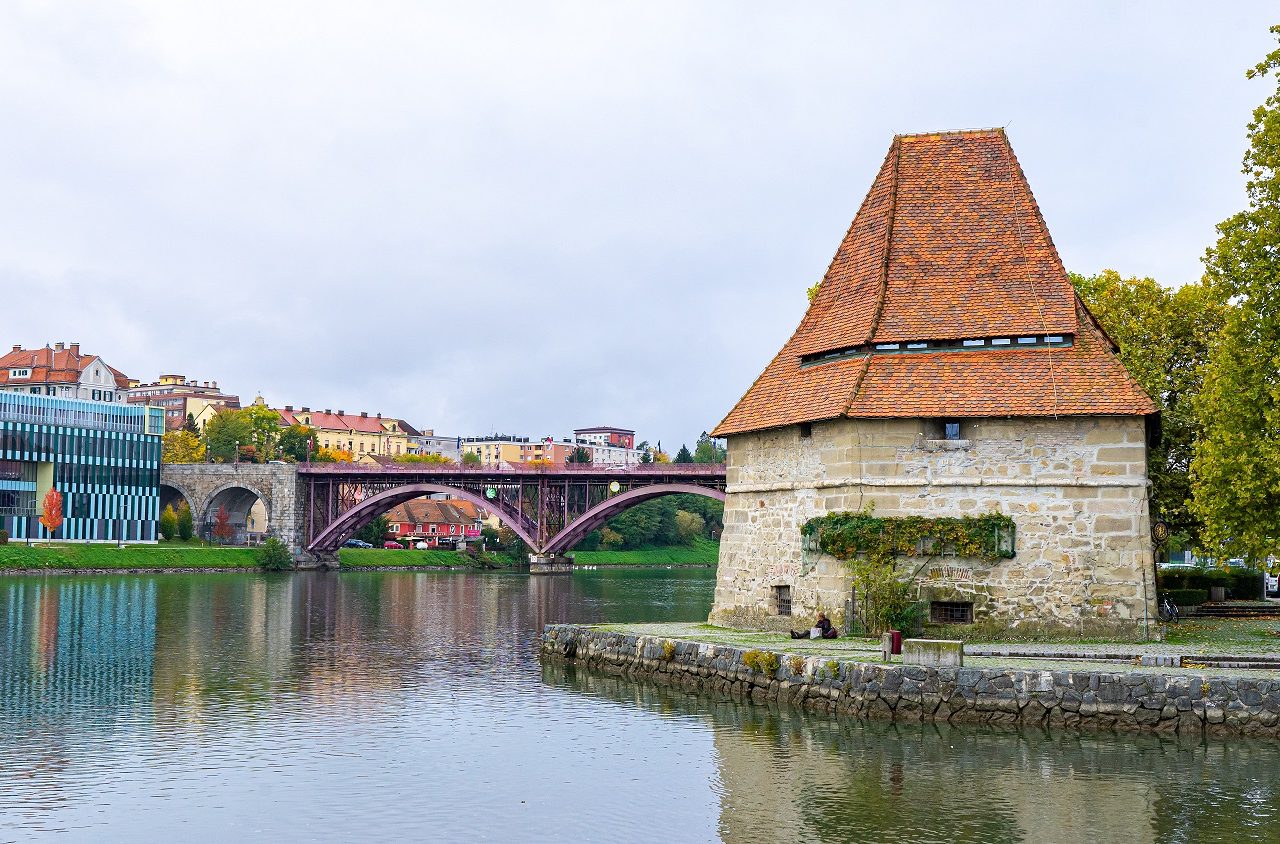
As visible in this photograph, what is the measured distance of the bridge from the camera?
86625mm

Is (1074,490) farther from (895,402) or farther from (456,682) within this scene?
(456,682)

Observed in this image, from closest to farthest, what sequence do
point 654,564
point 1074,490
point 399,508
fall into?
point 1074,490 < point 654,564 < point 399,508

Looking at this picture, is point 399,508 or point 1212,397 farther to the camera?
point 399,508

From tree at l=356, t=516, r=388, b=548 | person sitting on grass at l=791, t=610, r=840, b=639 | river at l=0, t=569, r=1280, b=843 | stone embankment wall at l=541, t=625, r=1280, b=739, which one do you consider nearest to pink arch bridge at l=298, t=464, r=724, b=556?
tree at l=356, t=516, r=388, b=548

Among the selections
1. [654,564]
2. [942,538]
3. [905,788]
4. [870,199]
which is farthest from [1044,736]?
[654,564]

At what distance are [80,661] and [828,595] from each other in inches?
646

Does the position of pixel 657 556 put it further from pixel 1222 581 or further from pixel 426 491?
pixel 1222 581

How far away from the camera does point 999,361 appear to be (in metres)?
26.9

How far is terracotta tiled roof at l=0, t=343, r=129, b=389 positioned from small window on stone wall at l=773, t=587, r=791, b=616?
406 ft

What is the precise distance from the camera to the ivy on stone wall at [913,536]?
83.7ft

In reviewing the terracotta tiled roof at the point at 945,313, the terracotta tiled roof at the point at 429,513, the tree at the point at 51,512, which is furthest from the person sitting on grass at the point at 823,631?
the terracotta tiled roof at the point at 429,513

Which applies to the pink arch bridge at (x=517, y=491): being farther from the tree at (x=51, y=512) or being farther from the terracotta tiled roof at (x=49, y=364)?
the terracotta tiled roof at (x=49, y=364)

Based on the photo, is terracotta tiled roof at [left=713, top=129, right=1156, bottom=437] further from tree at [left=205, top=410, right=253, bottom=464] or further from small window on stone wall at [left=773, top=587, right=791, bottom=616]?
tree at [left=205, top=410, right=253, bottom=464]

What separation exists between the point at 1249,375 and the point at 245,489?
8788 cm
